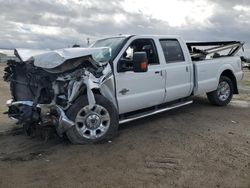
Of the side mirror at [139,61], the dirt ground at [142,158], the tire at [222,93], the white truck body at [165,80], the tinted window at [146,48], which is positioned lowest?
the dirt ground at [142,158]

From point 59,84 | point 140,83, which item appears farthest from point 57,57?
point 140,83

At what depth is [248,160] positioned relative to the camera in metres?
5.55

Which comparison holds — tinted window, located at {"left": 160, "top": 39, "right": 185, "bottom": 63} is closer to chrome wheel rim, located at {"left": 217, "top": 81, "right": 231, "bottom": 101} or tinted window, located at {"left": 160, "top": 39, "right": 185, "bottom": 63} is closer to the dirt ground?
the dirt ground

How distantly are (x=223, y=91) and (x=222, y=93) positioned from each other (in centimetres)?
6

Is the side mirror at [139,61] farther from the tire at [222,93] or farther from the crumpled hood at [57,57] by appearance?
the tire at [222,93]

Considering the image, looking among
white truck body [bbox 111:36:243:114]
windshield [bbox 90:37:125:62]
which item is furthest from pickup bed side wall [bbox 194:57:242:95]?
windshield [bbox 90:37:125:62]

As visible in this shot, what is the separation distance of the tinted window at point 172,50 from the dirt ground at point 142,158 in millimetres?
1403

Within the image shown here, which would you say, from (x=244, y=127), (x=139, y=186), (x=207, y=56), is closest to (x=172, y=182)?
(x=139, y=186)

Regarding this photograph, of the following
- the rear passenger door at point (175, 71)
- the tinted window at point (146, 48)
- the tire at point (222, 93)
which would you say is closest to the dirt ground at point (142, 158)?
the rear passenger door at point (175, 71)

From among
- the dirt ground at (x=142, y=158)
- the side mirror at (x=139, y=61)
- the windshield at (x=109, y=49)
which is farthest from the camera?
the windshield at (x=109, y=49)

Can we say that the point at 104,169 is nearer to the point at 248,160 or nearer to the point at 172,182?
the point at 172,182

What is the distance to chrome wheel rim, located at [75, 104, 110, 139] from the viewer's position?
6184 millimetres

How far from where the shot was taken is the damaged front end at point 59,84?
610 centimetres

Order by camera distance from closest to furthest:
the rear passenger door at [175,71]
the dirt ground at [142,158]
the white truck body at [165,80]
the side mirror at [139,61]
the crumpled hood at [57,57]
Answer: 1. the dirt ground at [142,158]
2. the crumpled hood at [57,57]
3. the side mirror at [139,61]
4. the white truck body at [165,80]
5. the rear passenger door at [175,71]
